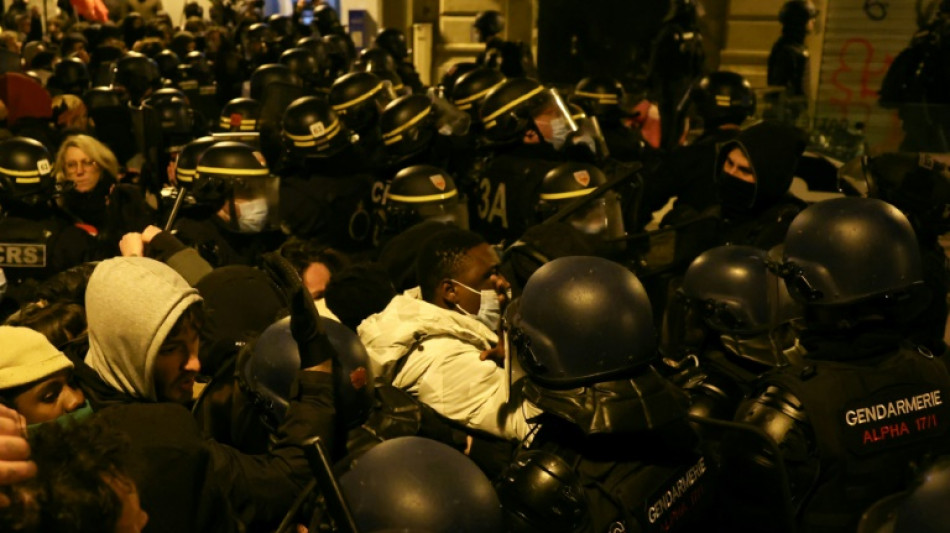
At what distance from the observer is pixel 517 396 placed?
3.57m

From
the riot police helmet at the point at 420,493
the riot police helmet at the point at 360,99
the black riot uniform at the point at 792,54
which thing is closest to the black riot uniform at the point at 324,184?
the riot police helmet at the point at 360,99

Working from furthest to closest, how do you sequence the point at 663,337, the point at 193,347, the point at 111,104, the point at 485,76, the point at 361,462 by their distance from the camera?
the point at 111,104 < the point at 485,76 < the point at 663,337 < the point at 193,347 < the point at 361,462

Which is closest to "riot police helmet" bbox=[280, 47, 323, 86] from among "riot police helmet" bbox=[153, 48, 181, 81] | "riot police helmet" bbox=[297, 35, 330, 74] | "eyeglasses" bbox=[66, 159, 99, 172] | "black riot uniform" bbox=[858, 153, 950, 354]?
"riot police helmet" bbox=[297, 35, 330, 74]

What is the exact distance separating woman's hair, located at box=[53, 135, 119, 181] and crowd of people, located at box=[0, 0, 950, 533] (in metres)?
0.02

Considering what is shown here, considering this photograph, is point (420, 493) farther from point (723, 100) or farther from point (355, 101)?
point (355, 101)

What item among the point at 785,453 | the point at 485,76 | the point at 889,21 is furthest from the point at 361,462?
the point at 889,21

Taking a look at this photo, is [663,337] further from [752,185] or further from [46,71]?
[46,71]

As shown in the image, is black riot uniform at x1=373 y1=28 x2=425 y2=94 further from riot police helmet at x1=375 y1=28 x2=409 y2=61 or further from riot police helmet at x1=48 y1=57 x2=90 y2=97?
riot police helmet at x1=48 y1=57 x2=90 y2=97

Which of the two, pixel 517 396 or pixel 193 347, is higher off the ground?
pixel 193 347

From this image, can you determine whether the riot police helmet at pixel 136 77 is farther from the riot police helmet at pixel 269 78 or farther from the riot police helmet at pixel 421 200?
the riot police helmet at pixel 421 200

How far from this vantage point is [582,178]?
231 inches

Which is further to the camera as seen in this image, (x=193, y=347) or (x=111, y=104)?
(x=111, y=104)

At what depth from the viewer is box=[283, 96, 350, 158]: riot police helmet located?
6762 millimetres

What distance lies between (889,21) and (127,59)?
923 centimetres
